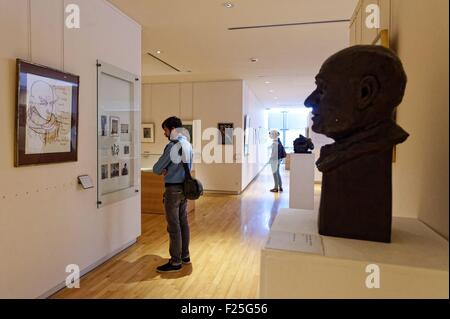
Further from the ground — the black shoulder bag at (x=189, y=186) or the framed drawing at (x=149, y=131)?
the framed drawing at (x=149, y=131)

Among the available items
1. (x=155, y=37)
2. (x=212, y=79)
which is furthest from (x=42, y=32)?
(x=212, y=79)

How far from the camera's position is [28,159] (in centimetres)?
214

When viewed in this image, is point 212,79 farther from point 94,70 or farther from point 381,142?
point 381,142

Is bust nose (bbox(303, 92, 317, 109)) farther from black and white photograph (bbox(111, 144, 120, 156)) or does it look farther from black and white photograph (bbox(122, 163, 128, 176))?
black and white photograph (bbox(122, 163, 128, 176))

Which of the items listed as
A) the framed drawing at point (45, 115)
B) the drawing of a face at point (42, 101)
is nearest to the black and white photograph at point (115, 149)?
the framed drawing at point (45, 115)

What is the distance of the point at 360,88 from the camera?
1027 mm

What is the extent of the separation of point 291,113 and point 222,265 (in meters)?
13.8

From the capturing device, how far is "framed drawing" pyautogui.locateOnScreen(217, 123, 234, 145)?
291 inches

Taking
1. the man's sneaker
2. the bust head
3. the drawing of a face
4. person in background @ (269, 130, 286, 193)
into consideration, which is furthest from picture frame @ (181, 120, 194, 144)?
the bust head

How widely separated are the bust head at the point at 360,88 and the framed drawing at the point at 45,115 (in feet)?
6.70

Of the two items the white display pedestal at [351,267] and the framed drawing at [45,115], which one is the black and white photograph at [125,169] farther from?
the white display pedestal at [351,267]

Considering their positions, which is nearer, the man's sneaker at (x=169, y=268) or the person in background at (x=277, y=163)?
the man's sneaker at (x=169, y=268)

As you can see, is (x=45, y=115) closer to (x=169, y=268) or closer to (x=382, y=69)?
(x=169, y=268)

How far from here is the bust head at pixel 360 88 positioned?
1.01 meters
